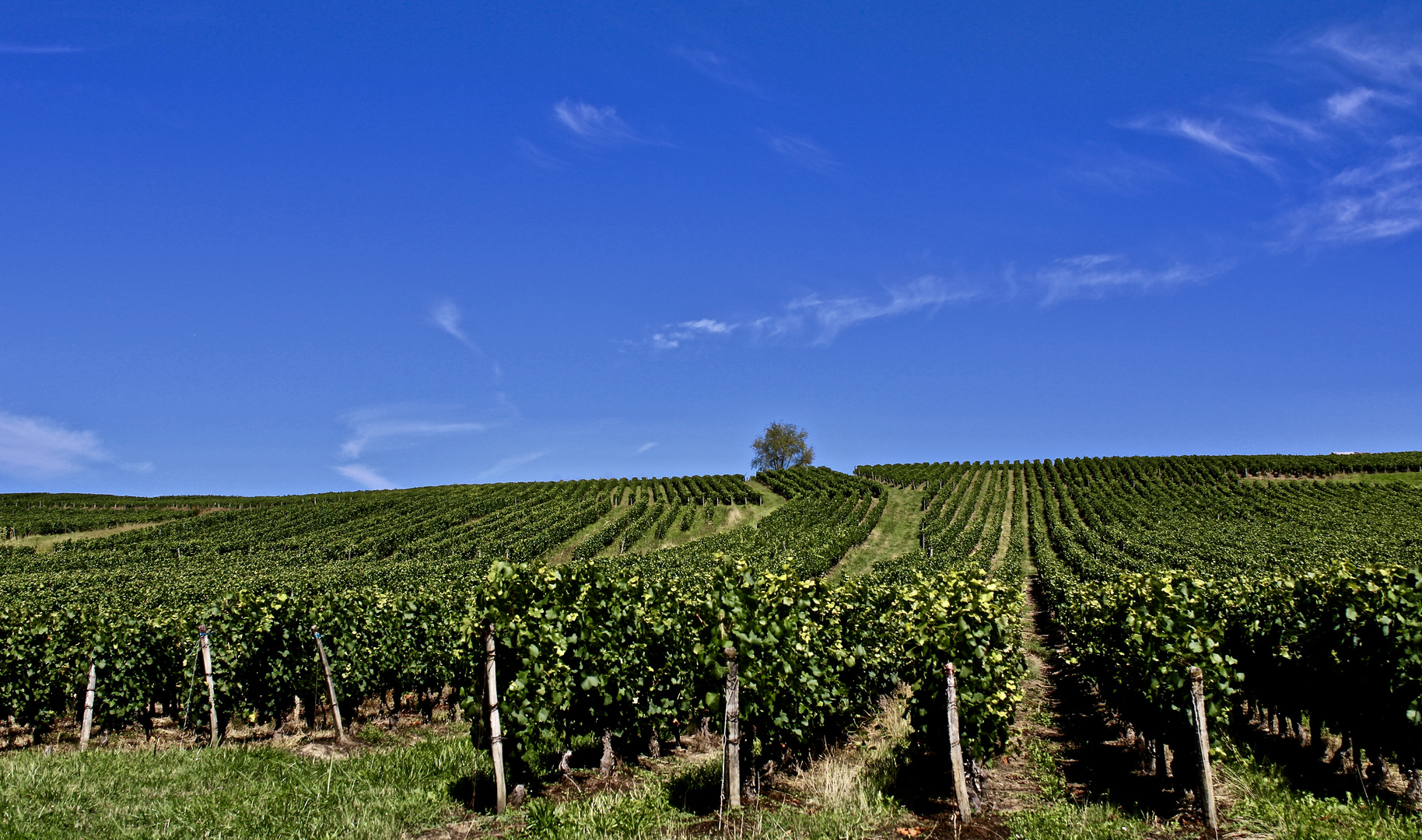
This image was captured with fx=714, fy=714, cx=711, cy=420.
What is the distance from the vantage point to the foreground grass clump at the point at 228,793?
737 cm

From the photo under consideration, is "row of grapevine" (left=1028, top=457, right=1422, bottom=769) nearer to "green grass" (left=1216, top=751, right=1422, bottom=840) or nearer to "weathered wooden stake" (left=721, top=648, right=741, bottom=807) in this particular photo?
"green grass" (left=1216, top=751, right=1422, bottom=840)

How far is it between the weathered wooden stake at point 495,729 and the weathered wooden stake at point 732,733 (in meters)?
2.62

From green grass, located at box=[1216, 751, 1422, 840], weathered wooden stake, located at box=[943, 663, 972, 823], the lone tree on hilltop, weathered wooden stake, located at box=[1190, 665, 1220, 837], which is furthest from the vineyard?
the lone tree on hilltop

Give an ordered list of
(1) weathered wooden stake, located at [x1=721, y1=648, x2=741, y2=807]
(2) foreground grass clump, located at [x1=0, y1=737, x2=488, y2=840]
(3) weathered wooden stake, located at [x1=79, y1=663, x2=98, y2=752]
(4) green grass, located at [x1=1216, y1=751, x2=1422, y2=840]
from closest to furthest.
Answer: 1. (2) foreground grass clump, located at [x1=0, y1=737, x2=488, y2=840]
2. (4) green grass, located at [x1=1216, y1=751, x2=1422, y2=840]
3. (1) weathered wooden stake, located at [x1=721, y1=648, x2=741, y2=807]
4. (3) weathered wooden stake, located at [x1=79, y1=663, x2=98, y2=752]

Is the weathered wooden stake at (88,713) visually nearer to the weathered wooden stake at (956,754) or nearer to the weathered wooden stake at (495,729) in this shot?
the weathered wooden stake at (495,729)

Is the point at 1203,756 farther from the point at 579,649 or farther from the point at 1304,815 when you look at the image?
the point at 579,649

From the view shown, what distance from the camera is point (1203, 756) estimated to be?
789 cm

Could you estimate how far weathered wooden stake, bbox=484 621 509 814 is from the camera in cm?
828

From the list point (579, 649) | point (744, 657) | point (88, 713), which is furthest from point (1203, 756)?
point (88, 713)

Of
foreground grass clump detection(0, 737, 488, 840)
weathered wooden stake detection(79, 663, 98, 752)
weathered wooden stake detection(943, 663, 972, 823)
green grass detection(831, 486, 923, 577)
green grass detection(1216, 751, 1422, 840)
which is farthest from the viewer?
green grass detection(831, 486, 923, 577)

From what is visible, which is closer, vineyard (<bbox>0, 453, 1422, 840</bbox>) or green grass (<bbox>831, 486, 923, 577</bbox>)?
vineyard (<bbox>0, 453, 1422, 840</bbox>)

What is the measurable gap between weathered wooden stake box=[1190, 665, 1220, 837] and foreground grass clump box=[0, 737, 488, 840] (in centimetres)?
848

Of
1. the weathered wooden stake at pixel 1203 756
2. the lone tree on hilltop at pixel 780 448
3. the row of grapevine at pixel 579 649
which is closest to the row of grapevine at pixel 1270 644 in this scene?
the weathered wooden stake at pixel 1203 756

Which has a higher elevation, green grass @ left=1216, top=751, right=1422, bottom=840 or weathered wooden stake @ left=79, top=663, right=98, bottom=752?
weathered wooden stake @ left=79, top=663, right=98, bottom=752
